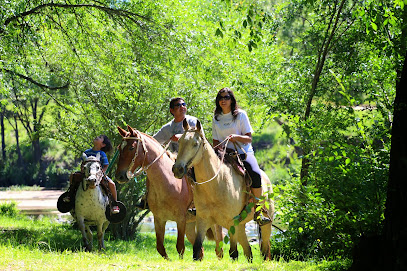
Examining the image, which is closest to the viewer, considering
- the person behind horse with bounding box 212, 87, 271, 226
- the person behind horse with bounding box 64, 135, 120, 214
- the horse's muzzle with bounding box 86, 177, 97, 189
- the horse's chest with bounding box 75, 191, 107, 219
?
the person behind horse with bounding box 212, 87, 271, 226

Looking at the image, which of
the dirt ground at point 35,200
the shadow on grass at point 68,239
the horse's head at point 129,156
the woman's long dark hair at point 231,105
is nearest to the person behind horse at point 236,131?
the woman's long dark hair at point 231,105

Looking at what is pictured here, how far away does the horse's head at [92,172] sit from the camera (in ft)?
34.3

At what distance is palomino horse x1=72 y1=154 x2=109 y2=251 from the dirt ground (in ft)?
55.4

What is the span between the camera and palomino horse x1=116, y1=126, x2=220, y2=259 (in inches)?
346

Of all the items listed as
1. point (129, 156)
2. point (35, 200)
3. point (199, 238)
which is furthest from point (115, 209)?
point (35, 200)

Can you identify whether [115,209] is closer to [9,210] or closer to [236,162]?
[236,162]

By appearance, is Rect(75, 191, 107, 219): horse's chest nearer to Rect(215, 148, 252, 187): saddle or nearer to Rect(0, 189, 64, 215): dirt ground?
Rect(215, 148, 252, 187): saddle

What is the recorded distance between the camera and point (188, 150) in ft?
24.3

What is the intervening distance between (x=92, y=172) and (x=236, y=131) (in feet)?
11.0

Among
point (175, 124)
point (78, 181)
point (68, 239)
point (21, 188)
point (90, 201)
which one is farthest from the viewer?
point (21, 188)

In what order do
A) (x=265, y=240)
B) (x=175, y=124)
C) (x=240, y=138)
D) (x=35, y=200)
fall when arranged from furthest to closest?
(x=35, y=200), (x=175, y=124), (x=265, y=240), (x=240, y=138)

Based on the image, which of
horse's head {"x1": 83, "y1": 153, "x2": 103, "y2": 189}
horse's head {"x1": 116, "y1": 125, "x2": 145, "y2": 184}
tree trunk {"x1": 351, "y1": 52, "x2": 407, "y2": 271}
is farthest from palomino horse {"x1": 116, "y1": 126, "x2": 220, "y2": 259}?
tree trunk {"x1": 351, "y1": 52, "x2": 407, "y2": 271}

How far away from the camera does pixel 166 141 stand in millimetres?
9938

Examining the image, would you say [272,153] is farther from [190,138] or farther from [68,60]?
[190,138]
